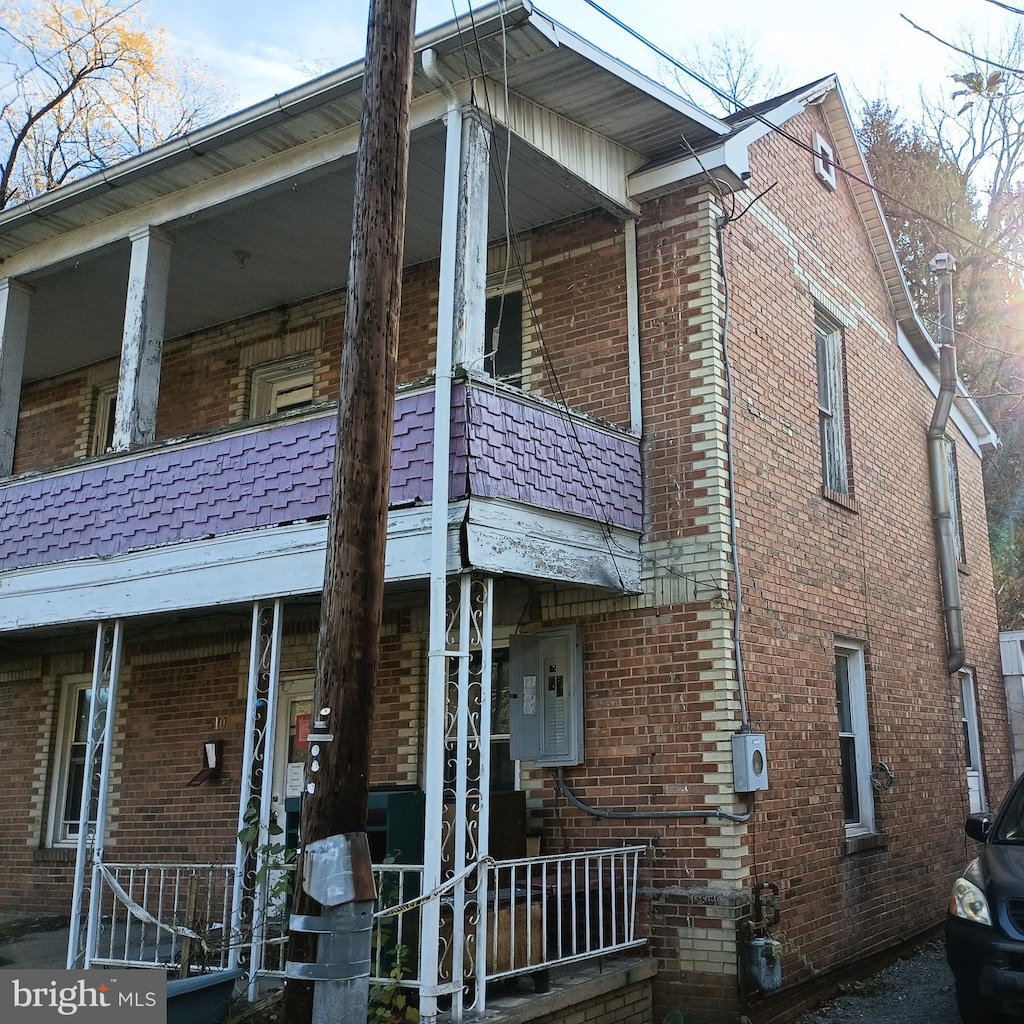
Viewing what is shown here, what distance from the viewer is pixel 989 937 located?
626 centimetres

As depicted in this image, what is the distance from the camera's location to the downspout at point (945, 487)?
487 inches

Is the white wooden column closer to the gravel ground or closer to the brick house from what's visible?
the brick house

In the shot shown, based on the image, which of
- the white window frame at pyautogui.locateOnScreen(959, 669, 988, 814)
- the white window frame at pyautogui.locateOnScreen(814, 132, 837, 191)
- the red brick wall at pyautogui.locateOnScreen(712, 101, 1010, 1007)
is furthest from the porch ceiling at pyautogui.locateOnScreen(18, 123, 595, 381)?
the white window frame at pyautogui.locateOnScreen(959, 669, 988, 814)

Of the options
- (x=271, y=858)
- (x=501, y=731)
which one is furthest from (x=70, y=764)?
(x=501, y=731)

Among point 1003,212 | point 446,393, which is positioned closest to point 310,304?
point 446,393

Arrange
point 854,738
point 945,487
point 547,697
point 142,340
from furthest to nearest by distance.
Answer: point 945,487 < point 854,738 < point 142,340 < point 547,697

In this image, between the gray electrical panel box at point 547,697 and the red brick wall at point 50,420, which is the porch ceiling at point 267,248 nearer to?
the red brick wall at point 50,420

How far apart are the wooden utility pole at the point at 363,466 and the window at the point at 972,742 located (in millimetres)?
9911

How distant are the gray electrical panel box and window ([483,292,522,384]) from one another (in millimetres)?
2377

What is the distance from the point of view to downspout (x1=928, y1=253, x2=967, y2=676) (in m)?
12.4

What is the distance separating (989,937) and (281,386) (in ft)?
26.7

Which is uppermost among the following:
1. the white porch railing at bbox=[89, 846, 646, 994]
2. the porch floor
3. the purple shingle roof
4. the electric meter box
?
the purple shingle roof

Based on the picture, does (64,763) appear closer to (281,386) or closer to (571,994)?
(281,386)

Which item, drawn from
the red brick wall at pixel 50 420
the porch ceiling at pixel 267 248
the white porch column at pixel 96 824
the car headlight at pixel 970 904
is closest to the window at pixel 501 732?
the white porch column at pixel 96 824
